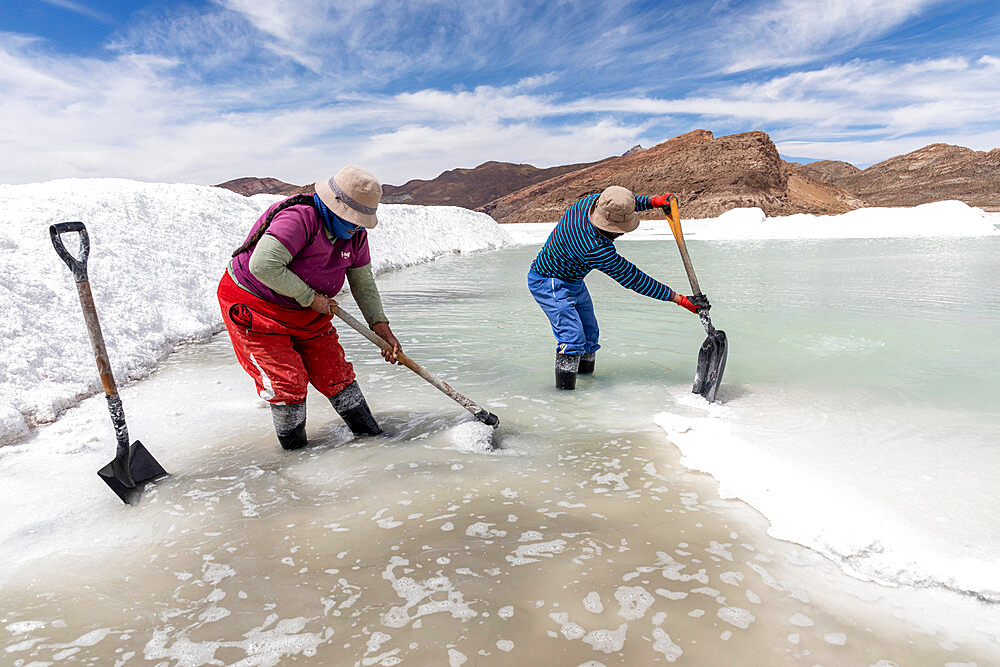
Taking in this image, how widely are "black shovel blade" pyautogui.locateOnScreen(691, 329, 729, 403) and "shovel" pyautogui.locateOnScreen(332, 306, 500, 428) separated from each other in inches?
51.5

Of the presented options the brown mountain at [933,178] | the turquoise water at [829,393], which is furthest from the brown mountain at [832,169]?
the turquoise water at [829,393]

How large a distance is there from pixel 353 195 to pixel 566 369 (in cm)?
191

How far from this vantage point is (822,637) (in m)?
1.44

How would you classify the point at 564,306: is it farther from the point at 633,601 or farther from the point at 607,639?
the point at 607,639

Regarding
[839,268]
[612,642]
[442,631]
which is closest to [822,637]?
[612,642]

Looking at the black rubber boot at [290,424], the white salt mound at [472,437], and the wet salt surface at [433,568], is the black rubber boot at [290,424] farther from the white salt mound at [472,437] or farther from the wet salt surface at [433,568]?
the white salt mound at [472,437]

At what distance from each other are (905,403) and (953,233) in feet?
81.7

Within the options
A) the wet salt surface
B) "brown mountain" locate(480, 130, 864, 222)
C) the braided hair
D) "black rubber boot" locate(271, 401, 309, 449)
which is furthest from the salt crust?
"brown mountain" locate(480, 130, 864, 222)

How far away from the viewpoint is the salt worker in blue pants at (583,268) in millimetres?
3234

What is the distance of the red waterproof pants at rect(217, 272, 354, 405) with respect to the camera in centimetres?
238

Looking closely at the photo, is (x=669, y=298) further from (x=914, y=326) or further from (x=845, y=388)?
(x=914, y=326)

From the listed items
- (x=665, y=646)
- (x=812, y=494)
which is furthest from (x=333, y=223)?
(x=812, y=494)

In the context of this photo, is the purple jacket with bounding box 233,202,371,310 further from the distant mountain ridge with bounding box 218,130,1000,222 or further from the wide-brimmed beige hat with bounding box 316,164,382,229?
the distant mountain ridge with bounding box 218,130,1000,222

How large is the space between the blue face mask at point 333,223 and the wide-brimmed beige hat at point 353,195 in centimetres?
4
